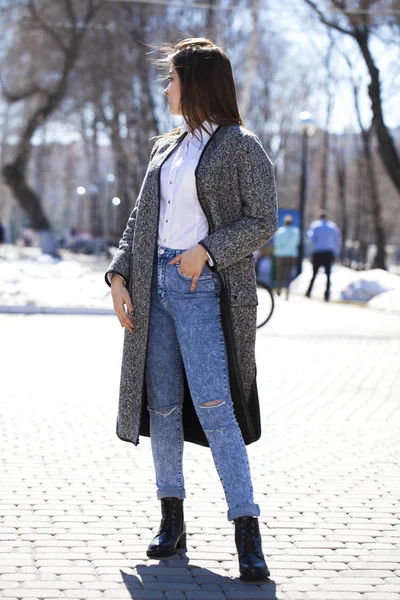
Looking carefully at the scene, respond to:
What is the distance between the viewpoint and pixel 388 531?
4551 millimetres

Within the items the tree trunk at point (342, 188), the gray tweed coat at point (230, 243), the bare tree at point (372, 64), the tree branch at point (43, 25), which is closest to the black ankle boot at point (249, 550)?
the gray tweed coat at point (230, 243)

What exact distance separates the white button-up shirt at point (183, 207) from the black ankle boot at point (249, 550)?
95 centimetres

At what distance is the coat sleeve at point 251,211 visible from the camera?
3783 millimetres

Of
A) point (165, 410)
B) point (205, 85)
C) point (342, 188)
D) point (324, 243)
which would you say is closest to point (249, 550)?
point (165, 410)

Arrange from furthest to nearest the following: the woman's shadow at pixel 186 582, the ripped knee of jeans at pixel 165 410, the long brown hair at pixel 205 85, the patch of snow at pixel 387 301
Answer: the patch of snow at pixel 387 301
the ripped knee of jeans at pixel 165 410
the long brown hair at pixel 205 85
the woman's shadow at pixel 186 582

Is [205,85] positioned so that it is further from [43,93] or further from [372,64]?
[43,93]

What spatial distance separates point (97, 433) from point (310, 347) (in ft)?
19.7

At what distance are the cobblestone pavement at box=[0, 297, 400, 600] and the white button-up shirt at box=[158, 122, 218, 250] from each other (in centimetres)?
113

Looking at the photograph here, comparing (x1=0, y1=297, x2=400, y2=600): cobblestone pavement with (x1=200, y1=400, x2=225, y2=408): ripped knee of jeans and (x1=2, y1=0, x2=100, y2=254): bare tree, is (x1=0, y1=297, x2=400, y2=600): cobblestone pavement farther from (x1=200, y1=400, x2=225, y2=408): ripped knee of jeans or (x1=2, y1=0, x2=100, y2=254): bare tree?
(x1=2, y1=0, x2=100, y2=254): bare tree

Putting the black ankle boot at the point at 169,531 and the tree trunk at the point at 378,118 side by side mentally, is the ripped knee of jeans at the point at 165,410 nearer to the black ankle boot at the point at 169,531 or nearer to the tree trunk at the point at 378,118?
the black ankle boot at the point at 169,531

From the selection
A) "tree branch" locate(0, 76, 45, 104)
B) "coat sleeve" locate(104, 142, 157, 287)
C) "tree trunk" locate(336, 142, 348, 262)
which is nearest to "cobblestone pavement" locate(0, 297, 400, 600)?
"coat sleeve" locate(104, 142, 157, 287)

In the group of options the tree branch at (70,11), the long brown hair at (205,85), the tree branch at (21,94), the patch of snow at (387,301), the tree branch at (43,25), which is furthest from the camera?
the tree branch at (21,94)

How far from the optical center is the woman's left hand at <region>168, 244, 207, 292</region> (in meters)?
3.77

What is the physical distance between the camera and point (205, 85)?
3900 mm
